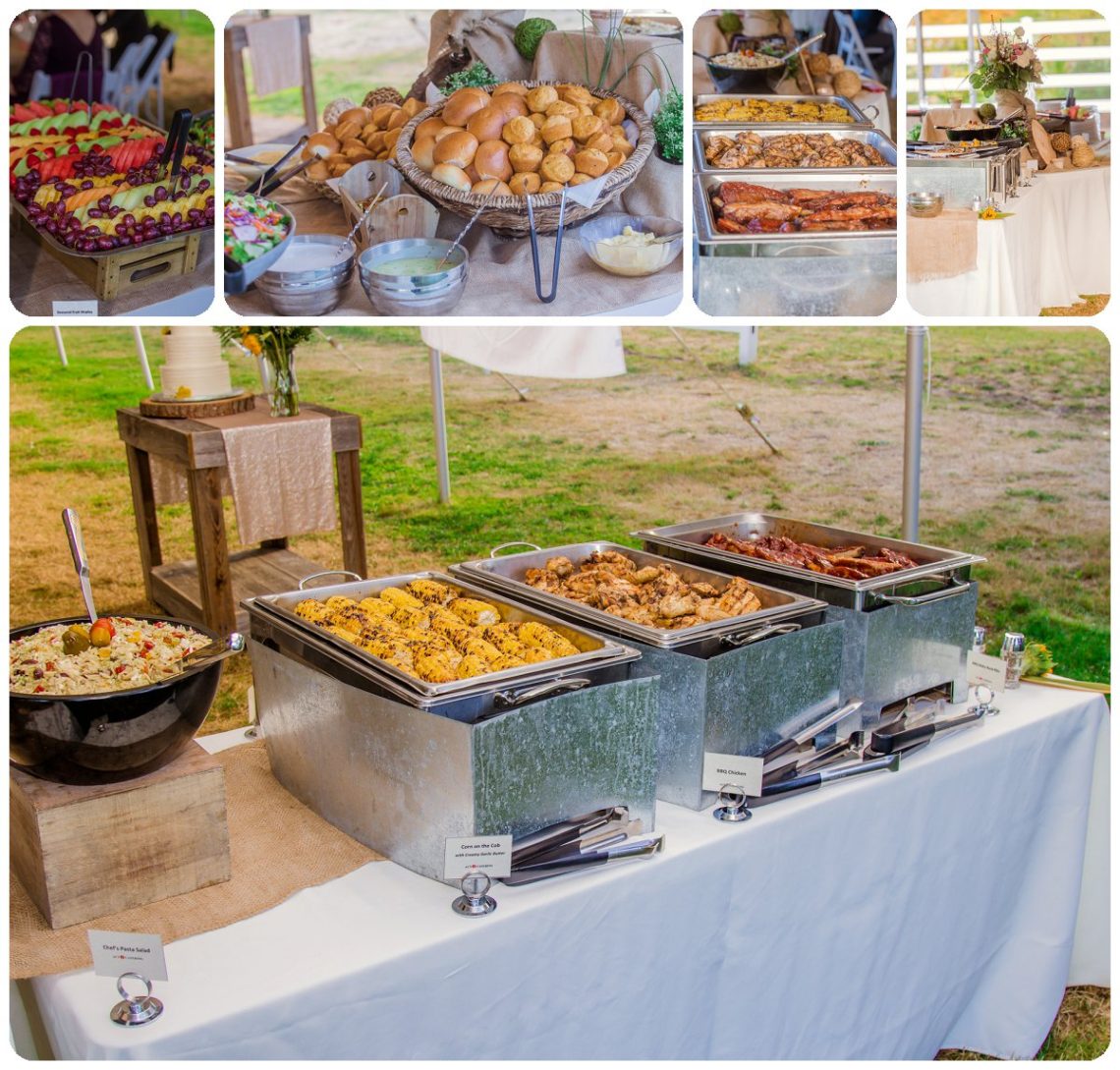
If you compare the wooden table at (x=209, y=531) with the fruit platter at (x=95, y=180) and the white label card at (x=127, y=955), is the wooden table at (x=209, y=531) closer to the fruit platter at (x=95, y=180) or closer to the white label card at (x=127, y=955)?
the fruit platter at (x=95, y=180)

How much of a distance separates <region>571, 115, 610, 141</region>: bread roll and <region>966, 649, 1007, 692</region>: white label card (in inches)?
46.4

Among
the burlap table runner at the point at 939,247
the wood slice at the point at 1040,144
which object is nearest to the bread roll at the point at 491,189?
the burlap table runner at the point at 939,247

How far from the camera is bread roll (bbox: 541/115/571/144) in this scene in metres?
1.45

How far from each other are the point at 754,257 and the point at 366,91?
0.55m

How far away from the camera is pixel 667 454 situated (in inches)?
252

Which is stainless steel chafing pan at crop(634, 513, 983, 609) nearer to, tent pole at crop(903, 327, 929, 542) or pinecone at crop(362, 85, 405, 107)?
tent pole at crop(903, 327, 929, 542)

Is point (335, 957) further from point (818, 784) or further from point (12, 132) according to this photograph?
point (12, 132)

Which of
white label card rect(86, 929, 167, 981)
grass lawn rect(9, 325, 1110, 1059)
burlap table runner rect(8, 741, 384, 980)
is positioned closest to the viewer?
white label card rect(86, 929, 167, 981)

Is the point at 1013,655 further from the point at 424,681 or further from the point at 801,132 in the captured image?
the point at 424,681

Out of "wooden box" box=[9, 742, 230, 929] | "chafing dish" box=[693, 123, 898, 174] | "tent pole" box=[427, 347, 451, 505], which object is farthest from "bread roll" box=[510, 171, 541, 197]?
"tent pole" box=[427, 347, 451, 505]

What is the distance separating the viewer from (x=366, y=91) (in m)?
1.44

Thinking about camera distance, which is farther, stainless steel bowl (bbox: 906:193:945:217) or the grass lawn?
the grass lawn

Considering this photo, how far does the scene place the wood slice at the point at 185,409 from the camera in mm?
3797

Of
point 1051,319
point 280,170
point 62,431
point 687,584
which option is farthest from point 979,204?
point 62,431
